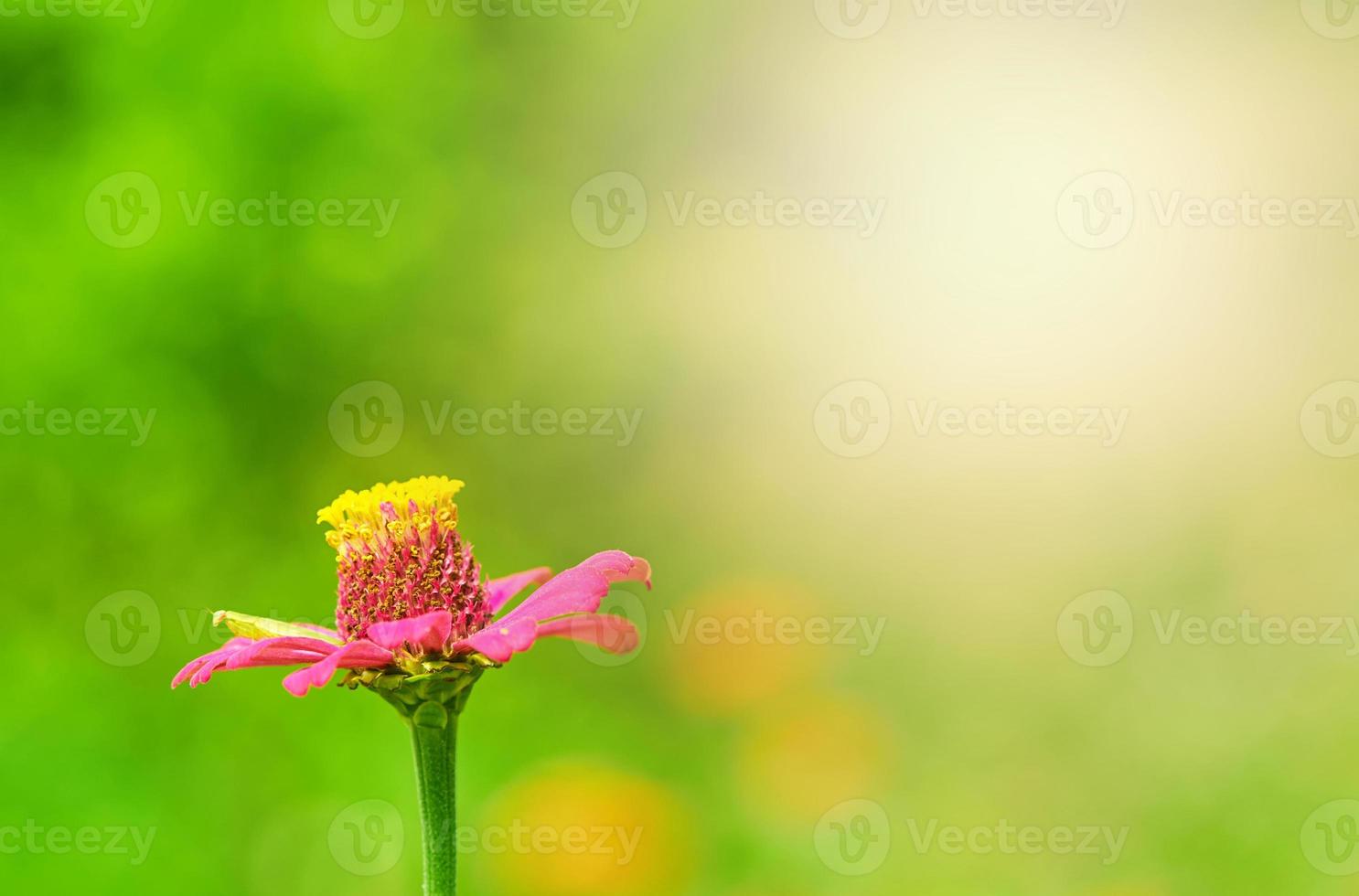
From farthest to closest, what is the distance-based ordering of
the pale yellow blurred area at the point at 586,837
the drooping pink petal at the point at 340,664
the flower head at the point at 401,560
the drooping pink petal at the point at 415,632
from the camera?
the pale yellow blurred area at the point at 586,837 → the flower head at the point at 401,560 → the drooping pink petal at the point at 415,632 → the drooping pink petal at the point at 340,664

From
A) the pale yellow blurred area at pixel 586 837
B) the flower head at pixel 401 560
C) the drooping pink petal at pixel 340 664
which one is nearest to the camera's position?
the drooping pink petal at pixel 340 664

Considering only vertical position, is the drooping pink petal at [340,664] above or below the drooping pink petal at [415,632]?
below

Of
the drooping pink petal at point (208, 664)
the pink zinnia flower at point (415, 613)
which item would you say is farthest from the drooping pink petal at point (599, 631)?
the drooping pink petal at point (208, 664)

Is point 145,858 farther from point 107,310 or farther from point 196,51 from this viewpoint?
point 196,51

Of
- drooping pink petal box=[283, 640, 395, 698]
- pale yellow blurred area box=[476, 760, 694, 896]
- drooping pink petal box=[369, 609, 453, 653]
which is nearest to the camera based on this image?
drooping pink petal box=[283, 640, 395, 698]

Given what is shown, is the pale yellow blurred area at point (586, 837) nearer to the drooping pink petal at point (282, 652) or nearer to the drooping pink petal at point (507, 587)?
the drooping pink petal at point (507, 587)

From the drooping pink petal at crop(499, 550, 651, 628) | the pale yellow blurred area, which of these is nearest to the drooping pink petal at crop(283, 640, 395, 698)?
the drooping pink petal at crop(499, 550, 651, 628)

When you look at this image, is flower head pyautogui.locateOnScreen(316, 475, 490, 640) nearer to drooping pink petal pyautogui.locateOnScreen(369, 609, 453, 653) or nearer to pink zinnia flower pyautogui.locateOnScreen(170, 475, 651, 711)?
pink zinnia flower pyautogui.locateOnScreen(170, 475, 651, 711)
